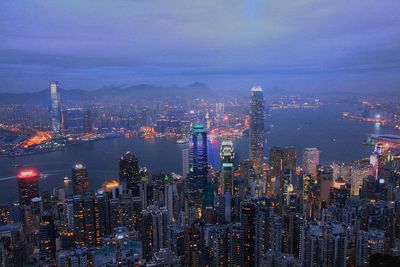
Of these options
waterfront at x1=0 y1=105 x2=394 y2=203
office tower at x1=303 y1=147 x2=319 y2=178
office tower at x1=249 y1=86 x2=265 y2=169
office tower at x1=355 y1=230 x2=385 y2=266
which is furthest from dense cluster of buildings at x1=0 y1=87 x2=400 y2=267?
office tower at x1=249 y1=86 x2=265 y2=169

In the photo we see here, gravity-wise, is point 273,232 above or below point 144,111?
below

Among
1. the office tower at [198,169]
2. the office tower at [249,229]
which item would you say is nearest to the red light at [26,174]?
the office tower at [198,169]

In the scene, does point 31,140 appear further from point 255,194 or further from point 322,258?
point 322,258

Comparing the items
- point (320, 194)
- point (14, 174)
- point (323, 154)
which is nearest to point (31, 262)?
point (14, 174)

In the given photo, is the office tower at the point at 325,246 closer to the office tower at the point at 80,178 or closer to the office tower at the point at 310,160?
the office tower at the point at 80,178

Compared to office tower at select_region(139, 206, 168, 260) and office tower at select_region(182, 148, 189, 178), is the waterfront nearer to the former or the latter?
office tower at select_region(182, 148, 189, 178)
